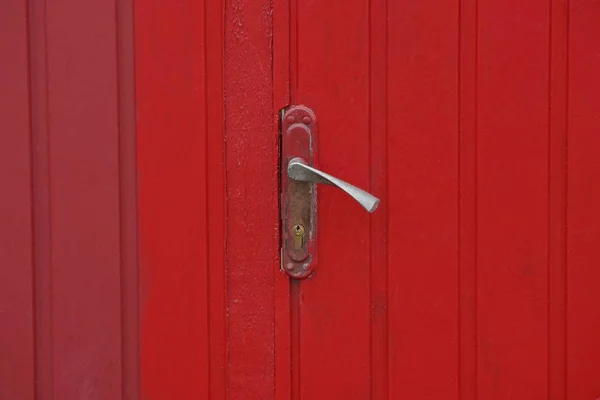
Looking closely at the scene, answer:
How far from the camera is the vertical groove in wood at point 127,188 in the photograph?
56.9 inches

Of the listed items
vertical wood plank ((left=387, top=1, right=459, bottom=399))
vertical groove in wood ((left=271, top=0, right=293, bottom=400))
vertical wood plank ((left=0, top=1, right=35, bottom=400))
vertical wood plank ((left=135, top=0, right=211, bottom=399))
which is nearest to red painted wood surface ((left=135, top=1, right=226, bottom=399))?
vertical wood plank ((left=135, top=0, right=211, bottom=399))

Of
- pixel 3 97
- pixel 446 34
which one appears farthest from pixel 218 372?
pixel 446 34

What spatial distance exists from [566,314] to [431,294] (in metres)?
0.28

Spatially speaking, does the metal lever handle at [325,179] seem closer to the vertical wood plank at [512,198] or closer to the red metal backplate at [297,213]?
the red metal backplate at [297,213]

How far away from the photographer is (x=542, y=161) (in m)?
1.48

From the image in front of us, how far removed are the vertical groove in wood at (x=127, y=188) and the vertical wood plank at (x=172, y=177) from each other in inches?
0.5

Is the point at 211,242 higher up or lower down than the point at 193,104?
lower down

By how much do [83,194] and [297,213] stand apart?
422mm

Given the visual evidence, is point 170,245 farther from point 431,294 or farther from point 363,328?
point 431,294

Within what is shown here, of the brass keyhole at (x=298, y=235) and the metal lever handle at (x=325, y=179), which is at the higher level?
the metal lever handle at (x=325, y=179)

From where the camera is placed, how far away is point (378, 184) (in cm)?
148

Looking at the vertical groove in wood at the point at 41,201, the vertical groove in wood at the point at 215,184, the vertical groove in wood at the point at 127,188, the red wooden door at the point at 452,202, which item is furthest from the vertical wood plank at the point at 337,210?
the vertical groove in wood at the point at 41,201

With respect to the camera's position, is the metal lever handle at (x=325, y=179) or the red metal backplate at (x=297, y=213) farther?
the red metal backplate at (x=297, y=213)

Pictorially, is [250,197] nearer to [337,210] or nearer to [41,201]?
[337,210]
